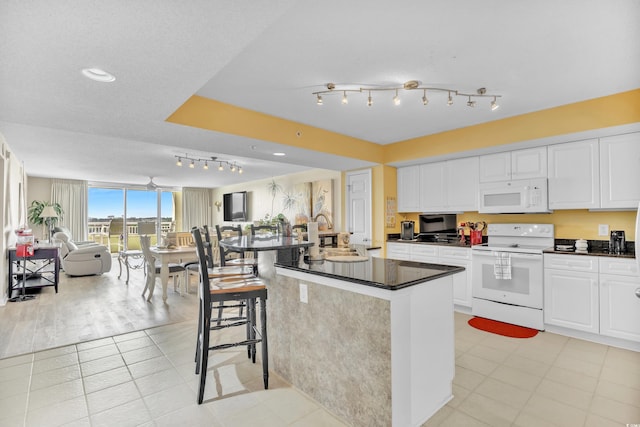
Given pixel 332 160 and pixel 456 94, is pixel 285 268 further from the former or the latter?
pixel 332 160

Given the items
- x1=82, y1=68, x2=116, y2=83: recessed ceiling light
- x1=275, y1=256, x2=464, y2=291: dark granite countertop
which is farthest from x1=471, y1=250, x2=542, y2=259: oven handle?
x1=82, y1=68, x2=116, y2=83: recessed ceiling light

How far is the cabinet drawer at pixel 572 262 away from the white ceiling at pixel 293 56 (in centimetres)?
157

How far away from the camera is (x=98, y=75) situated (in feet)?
6.86

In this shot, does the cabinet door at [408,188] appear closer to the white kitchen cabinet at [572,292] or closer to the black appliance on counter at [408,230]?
the black appliance on counter at [408,230]

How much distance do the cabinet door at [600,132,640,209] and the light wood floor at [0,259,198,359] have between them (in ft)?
15.5

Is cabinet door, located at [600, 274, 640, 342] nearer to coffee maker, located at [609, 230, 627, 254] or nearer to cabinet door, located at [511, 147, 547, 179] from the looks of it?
Result: coffee maker, located at [609, 230, 627, 254]

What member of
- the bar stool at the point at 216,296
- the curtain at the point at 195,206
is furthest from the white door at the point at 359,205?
the curtain at the point at 195,206

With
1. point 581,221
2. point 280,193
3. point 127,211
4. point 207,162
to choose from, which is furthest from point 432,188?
point 127,211

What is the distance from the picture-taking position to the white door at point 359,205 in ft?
16.8

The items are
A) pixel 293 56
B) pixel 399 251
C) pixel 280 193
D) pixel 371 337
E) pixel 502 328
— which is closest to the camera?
pixel 371 337

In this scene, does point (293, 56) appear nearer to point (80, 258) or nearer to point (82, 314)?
point (82, 314)

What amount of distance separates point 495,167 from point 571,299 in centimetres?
169

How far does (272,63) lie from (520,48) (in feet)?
5.73

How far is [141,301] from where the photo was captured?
4.59 m
